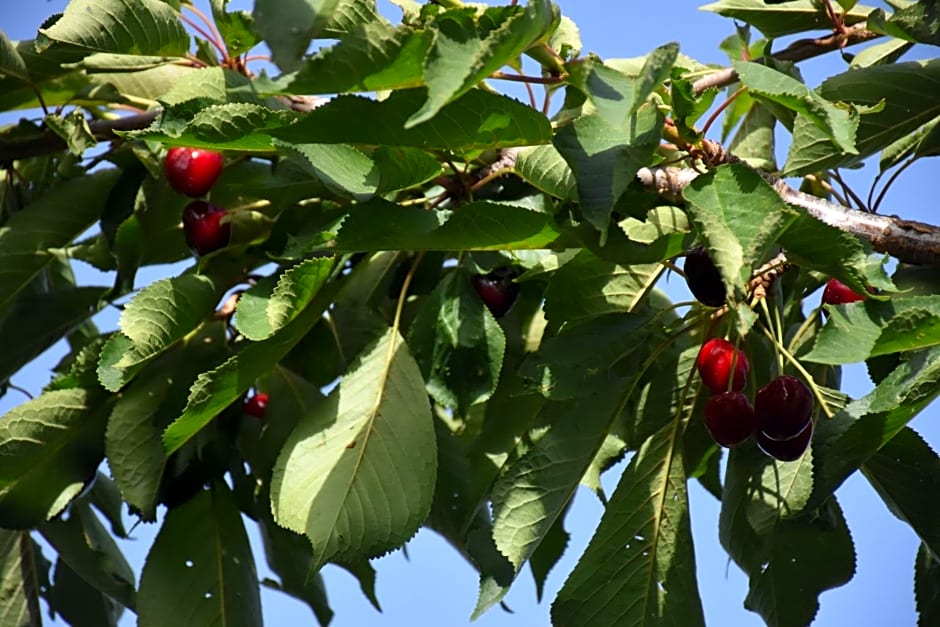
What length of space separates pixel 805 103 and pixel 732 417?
1.43 feet

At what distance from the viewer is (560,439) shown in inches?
56.4

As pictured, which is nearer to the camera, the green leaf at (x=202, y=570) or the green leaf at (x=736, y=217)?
the green leaf at (x=736, y=217)

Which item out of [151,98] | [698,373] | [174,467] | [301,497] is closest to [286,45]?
[301,497]

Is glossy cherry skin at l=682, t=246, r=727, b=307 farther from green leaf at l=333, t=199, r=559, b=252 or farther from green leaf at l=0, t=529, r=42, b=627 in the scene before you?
green leaf at l=0, t=529, r=42, b=627

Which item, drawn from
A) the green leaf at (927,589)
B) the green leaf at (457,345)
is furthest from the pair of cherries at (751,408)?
the green leaf at (927,589)

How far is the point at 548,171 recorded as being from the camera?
1290 millimetres

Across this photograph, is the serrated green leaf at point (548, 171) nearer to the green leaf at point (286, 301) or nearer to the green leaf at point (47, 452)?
the green leaf at point (286, 301)

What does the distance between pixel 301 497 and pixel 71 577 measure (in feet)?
2.93

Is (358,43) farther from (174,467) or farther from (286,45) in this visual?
(174,467)

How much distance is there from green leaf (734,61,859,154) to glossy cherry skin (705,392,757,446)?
1.25 feet

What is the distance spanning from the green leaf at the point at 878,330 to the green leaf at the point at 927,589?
548 mm

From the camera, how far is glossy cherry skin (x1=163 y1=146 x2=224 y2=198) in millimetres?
1669

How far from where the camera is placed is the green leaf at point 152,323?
1.48 metres

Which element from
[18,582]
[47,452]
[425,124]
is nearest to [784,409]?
[425,124]
